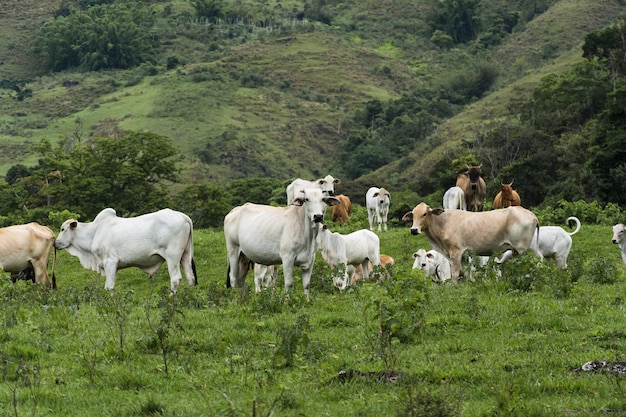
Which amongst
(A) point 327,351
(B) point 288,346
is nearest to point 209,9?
(A) point 327,351

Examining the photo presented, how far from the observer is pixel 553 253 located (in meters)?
20.0

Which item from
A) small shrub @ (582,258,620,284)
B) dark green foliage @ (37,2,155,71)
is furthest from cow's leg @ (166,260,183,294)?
dark green foliage @ (37,2,155,71)

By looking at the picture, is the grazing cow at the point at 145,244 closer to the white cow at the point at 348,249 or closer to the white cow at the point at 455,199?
the white cow at the point at 348,249

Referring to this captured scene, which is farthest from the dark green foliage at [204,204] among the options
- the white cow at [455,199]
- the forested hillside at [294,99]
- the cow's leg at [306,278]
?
the cow's leg at [306,278]

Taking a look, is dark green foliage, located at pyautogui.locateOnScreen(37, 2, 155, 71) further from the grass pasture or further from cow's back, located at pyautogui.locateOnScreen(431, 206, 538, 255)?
the grass pasture

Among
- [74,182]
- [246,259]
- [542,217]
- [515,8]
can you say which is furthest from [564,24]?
[246,259]

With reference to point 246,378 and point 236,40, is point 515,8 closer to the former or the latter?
point 236,40

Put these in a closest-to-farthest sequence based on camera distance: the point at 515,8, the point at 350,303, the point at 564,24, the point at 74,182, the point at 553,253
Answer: the point at 350,303 → the point at 553,253 → the point at 74,182 → the point at 564,24 → the point at 515,8

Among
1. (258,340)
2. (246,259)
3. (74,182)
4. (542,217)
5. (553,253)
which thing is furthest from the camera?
(74,182)

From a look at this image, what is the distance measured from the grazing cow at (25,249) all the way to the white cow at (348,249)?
5.51 metres

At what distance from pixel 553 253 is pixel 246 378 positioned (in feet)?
38.6

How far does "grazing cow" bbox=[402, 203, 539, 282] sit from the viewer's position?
1767 centimetres

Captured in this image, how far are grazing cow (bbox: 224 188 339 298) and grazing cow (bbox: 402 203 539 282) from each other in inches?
110

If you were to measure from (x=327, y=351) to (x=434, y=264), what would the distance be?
1207 cm
